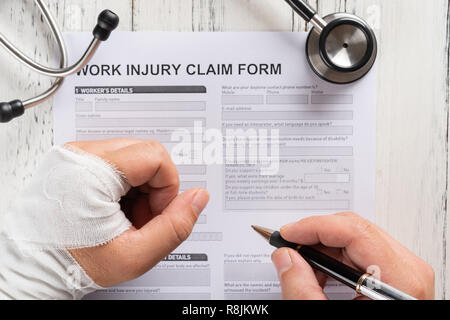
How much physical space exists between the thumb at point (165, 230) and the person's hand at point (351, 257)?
141 mm

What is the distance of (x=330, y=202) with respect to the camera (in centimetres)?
72

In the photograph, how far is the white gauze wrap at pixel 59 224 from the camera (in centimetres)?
60

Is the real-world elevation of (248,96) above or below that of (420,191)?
above

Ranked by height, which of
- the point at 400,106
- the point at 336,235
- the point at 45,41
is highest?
the point at 45,41

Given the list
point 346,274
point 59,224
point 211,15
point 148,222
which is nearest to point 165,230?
point 148,222

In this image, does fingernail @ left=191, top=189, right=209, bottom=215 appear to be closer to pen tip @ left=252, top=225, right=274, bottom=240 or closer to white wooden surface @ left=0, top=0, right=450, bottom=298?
pen tip @ left=252, top=225, right=274, bottom=240

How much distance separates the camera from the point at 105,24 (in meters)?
0.65

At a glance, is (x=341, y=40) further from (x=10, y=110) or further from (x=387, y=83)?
(x=10, y=110)

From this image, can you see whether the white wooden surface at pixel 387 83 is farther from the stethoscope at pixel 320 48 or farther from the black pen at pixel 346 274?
the black pen at pixel 346 274

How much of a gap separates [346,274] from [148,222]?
0.30 meters

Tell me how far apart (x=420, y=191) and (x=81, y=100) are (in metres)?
0.60

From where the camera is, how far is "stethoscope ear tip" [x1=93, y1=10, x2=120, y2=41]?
0.65 m
